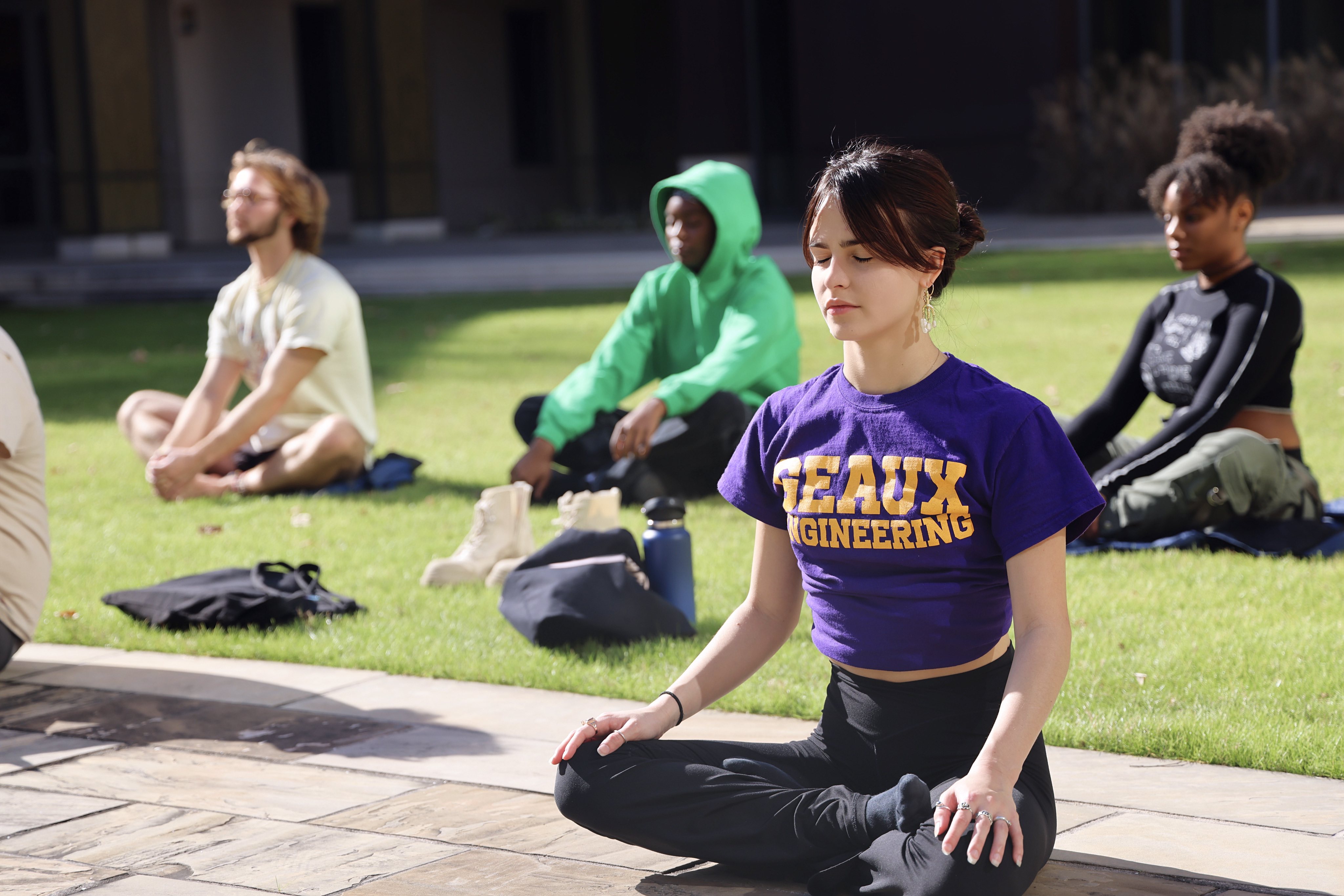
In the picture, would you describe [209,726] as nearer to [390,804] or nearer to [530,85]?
[390,804]

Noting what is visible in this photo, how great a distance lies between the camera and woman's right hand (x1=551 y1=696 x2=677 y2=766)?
9.41 feet

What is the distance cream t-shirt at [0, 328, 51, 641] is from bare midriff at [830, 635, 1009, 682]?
2560mm

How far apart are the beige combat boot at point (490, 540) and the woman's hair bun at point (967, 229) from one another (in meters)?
3.05

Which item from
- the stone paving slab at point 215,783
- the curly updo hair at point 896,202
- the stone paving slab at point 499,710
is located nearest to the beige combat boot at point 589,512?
the stone paving slab at point 499,710

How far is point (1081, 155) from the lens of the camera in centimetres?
2081

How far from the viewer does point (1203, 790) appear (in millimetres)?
3396

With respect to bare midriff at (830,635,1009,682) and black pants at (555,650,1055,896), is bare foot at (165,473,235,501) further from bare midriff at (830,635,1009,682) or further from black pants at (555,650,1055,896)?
bare midriff at (830,635,1009,682)

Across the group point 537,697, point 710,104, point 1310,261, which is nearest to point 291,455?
point 537,697

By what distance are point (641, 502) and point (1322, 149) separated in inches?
611

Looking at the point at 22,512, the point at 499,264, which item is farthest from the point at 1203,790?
the point at 499,264

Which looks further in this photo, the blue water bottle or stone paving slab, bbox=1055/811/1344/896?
the blue water bottle

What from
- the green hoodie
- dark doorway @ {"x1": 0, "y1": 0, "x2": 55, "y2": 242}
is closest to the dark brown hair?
the green hoodie

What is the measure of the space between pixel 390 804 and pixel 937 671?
1.31 metres

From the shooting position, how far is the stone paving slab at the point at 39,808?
11.2 ft
